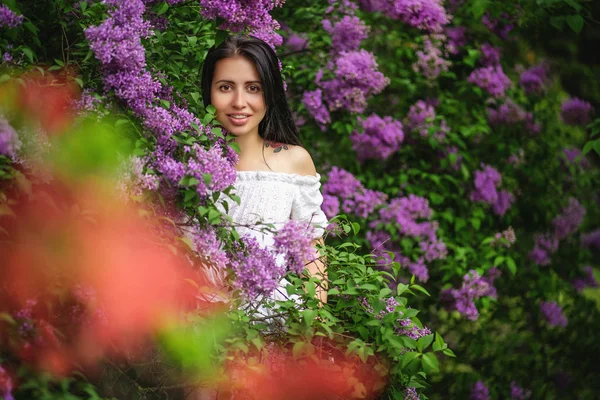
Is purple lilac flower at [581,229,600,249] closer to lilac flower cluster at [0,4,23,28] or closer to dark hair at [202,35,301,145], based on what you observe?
dark hair at [202,35,301,145]

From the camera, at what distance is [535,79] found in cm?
495

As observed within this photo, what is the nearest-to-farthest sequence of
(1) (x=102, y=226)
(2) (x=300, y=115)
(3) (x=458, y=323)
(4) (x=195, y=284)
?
(1) (x=102, y=226)
(4) (x=195, y=284)
(2) (x=300, y=115)
(3) (x=458, y=323)

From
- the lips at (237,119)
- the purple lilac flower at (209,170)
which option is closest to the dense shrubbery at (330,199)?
the purple lilac flower at (209,170)

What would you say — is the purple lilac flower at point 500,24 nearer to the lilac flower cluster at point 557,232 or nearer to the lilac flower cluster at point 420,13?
the lilac flower cluster at point 420,13

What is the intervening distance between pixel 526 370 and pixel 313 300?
8.94 ft

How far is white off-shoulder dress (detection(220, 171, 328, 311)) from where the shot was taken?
2.78m

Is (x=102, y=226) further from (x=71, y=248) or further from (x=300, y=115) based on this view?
(x=300, y=115)

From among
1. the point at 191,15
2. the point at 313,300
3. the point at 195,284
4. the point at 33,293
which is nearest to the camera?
the point at 33,293

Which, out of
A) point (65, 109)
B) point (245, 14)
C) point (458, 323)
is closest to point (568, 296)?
point (458, 323)

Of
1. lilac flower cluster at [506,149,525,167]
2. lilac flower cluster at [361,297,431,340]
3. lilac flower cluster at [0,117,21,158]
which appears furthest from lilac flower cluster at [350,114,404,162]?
lilac flower cluster at [0,117,21,158]

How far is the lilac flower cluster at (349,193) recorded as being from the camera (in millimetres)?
4188

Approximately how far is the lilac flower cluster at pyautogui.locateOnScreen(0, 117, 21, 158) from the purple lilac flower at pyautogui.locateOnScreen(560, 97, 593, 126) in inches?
156

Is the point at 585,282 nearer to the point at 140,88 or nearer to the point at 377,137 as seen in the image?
the point at 377,137

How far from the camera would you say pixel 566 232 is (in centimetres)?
490
